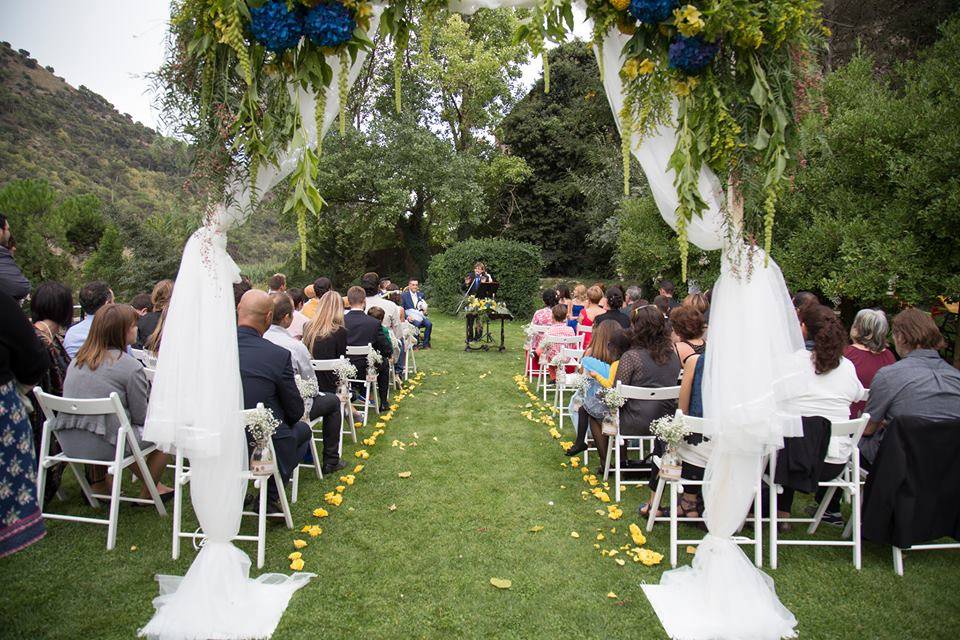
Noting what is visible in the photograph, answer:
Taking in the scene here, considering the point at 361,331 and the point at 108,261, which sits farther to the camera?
the point at 108,261

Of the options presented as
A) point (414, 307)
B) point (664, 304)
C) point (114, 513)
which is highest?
point (664, 304)

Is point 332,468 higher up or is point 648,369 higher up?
point 648,369

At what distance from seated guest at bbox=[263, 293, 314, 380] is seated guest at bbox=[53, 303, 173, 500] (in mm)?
1162

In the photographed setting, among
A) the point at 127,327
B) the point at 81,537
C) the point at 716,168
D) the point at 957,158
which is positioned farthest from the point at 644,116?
the point at 957,158

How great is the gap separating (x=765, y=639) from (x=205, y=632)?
2946mm

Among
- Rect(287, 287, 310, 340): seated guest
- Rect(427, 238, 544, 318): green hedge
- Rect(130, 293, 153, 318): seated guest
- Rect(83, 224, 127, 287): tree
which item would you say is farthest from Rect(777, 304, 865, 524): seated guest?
Rect(83, 224, 127, 287): tree

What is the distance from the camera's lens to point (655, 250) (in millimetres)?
10836

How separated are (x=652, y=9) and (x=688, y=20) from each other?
0.18 meters

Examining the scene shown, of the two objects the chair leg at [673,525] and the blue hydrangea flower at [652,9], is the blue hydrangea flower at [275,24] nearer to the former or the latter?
the blue hydrangea flower at [652,9]

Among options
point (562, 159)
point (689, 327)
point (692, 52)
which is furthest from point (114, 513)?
point (562, 159)

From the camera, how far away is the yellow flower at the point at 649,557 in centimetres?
368

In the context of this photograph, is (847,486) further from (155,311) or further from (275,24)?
(155,311)

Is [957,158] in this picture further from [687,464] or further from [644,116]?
[644,116]

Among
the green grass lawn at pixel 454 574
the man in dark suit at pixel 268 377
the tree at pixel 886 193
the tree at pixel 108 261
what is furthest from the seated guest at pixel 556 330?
the tree at pixel 108 261
